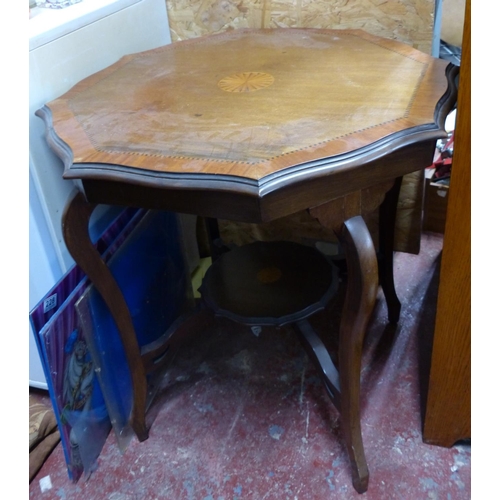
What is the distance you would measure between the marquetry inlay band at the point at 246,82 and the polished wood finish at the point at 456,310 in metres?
0.36

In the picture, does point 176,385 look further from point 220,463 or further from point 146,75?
point 146,75

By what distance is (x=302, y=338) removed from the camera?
3.42 feet

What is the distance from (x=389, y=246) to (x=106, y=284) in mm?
680

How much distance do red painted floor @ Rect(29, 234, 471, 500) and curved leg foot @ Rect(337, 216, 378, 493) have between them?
3.6 inches

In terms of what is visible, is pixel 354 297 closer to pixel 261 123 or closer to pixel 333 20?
pixel 261 123

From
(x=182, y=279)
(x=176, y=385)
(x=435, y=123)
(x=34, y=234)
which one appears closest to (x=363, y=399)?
(x=176, y=385)

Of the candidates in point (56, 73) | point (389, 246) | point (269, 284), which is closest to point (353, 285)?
point (269, 284)

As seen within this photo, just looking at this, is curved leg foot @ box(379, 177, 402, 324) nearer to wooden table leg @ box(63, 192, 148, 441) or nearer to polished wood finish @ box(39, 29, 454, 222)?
polished wood finish @ box(39, 29, 454, 222)

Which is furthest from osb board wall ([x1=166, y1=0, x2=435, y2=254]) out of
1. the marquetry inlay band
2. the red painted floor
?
the marquetry inlay band

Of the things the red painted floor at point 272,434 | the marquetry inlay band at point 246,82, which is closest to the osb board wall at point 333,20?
the red painted floor at point 272,434

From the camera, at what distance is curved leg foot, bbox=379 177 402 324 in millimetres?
1182

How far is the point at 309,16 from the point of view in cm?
124

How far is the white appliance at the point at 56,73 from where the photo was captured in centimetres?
91

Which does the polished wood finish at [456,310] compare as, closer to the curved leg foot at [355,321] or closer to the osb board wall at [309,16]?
the curved leg foot at [355,321]
